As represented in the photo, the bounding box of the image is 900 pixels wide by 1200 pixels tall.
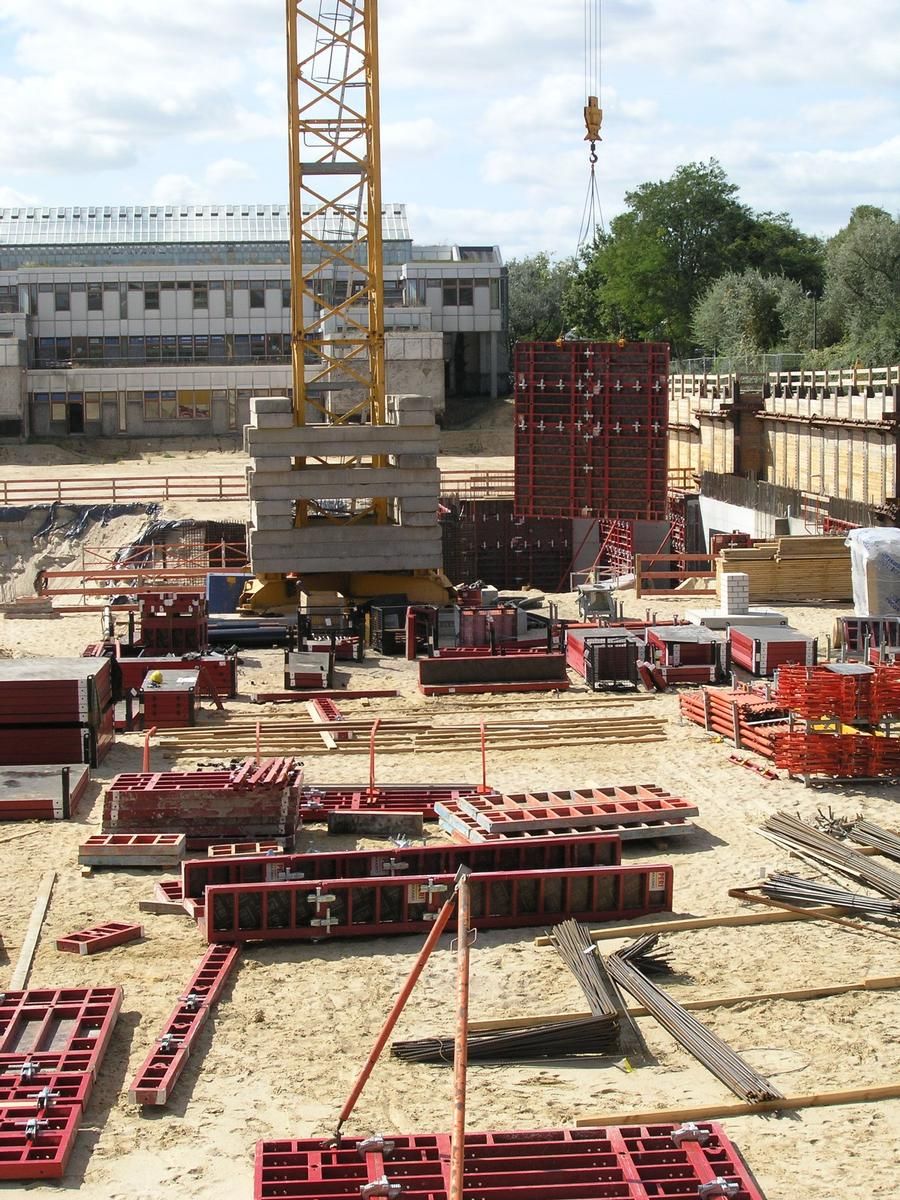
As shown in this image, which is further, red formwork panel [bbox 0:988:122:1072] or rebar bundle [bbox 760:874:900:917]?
rebar bundle [bbox 760:874:900:917]

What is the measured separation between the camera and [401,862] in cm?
1514

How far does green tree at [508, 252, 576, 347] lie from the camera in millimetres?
89188

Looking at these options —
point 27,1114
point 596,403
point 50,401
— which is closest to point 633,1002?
point 27,1114


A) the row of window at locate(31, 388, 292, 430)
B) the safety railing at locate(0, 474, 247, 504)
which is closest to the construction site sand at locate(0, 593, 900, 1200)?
the safety railing at locate(0, 474, 247, 504)

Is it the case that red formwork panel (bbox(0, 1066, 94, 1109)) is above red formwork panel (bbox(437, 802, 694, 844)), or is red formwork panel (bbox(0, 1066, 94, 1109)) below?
below

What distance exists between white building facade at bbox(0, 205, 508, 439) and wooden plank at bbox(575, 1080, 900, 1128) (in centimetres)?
5224

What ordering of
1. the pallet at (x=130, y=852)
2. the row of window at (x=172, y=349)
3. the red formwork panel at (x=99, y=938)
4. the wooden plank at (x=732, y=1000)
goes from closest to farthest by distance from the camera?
the wooden plank at (x=732, y=1000), the red formwork panel at (x=99, y=938), the pallet at (x=130, y=852), the row of window at (x=172, y=349)

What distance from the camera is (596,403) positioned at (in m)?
40.2

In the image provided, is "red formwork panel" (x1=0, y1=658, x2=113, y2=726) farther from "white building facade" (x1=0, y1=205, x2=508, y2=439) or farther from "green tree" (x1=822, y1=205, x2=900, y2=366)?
"green tree" (x1=822, y1=205, x2=900, y2=366)

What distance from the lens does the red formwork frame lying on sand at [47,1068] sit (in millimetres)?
9875

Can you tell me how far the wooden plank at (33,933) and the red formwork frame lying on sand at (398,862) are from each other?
53.0 inches

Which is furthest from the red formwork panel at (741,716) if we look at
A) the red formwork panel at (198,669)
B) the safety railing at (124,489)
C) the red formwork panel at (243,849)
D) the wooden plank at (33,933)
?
the safety railing at (124,489)

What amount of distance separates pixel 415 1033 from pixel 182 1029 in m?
1.77

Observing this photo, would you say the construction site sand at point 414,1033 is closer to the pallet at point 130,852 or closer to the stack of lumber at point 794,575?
the pallet at point 130,852
